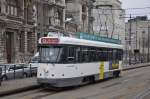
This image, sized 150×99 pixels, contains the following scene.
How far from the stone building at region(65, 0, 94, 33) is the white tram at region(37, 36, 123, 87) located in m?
49.2

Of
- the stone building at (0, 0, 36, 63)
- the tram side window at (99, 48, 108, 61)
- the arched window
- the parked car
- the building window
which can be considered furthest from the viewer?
the building window

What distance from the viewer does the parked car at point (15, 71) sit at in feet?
100

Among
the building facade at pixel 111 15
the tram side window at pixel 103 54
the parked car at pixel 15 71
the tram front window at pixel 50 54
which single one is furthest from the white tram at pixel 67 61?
the building facade at pixel 111 15

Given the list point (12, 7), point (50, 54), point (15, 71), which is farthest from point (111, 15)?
point (50, 54)

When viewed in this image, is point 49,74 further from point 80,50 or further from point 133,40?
point 133,40

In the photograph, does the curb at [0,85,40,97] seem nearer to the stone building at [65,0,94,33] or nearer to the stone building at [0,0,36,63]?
the stone building at [0,0,36,63]

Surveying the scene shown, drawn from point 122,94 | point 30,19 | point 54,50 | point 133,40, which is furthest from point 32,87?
point 133,40

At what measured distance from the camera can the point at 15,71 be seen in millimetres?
31812

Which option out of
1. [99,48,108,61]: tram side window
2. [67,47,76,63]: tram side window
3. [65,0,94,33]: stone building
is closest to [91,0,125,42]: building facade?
[65,0,94,33]: stone building

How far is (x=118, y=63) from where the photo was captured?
33656 mm

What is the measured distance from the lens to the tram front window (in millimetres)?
22547

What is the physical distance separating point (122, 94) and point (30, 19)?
37067mm

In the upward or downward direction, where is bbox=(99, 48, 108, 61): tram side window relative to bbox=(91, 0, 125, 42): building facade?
downward

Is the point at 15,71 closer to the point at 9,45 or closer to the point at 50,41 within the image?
the point at 50,41
